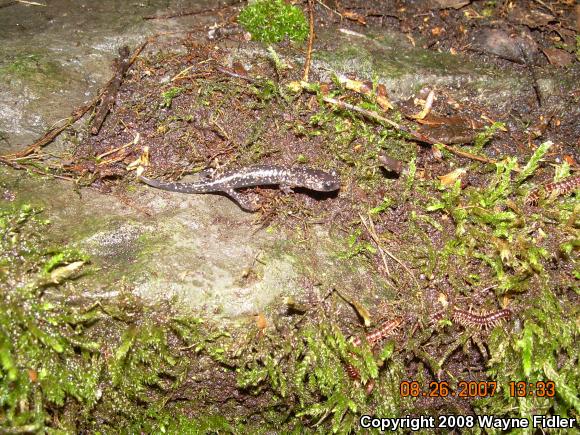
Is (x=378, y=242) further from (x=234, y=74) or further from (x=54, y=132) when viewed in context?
(x=54, y=132)

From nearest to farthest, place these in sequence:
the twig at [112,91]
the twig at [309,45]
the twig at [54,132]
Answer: the twig at [54,132]
the twig at [112,91]
the twig at [309,45]

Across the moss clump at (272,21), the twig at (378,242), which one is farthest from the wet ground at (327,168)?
the moss clump at (272,21)

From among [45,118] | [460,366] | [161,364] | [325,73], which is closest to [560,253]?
[460,366]

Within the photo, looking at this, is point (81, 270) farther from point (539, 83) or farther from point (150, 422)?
point (539, 83)
